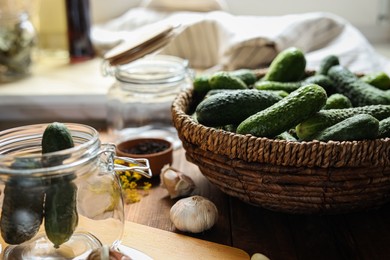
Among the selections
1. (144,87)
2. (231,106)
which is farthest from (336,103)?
(144,87)

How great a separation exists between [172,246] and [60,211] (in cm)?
18

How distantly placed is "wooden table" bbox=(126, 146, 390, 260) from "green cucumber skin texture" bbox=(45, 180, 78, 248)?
19 centimetres

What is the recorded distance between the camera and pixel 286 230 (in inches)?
32.9

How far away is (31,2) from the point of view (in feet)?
5.25

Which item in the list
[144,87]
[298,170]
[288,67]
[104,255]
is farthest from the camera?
[144,87]

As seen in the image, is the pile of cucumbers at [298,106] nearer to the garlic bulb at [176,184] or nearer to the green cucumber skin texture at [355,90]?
the green cucumber skin texture at [355,90]

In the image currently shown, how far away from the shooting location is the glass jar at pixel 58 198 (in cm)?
65

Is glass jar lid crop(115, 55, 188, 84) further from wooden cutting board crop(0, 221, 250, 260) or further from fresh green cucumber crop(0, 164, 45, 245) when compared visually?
fresh green cucumber crop(0, 164, 45, 245)

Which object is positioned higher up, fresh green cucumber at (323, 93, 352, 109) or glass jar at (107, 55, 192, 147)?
fresh green cucumber at (323, 93, 352, 109)

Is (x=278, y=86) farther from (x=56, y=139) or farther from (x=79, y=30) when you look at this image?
(x=79, y=30)

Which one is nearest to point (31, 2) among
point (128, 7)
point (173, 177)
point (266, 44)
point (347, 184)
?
point (128, 7)

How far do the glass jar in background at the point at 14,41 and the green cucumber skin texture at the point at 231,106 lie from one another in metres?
0.77

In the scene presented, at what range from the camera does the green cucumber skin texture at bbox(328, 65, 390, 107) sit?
92cm

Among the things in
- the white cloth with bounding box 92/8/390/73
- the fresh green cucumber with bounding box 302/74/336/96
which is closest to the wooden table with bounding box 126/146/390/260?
the fresh green cucumber with bounding box 302/74/336/96
